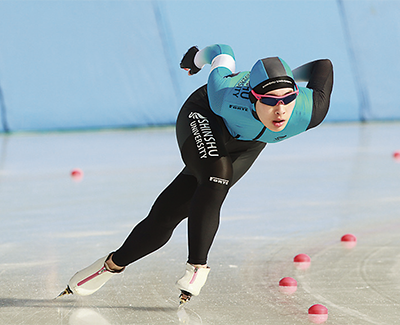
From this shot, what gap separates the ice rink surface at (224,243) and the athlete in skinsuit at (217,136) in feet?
0.58

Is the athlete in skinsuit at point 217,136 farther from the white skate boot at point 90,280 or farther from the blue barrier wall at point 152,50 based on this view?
the blue barrier wall at point 152,50

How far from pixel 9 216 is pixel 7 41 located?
671cm

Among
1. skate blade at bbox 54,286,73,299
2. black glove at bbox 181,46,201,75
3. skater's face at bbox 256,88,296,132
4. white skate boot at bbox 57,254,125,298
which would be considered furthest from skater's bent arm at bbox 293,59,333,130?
skate blade at bbox 54,286,73,299

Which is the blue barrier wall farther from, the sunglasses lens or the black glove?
the sunglasses lens

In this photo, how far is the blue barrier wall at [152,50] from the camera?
31.1 feet

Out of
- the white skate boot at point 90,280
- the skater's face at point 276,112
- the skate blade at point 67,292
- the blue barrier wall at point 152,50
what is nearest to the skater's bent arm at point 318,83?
the skater's face at point 276,112

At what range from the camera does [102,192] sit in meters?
4.13

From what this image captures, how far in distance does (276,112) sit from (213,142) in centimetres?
24

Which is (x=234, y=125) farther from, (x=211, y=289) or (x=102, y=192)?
(x=102, y=192)

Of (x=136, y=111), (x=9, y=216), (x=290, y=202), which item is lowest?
(x=136, y=111)

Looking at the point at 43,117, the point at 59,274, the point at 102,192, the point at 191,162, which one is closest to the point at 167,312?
the point at 191,162

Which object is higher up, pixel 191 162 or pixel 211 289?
pixel 191 162

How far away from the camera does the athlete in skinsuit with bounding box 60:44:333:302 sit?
179cm

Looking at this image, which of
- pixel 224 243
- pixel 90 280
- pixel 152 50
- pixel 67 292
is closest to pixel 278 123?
pixel 90 280
